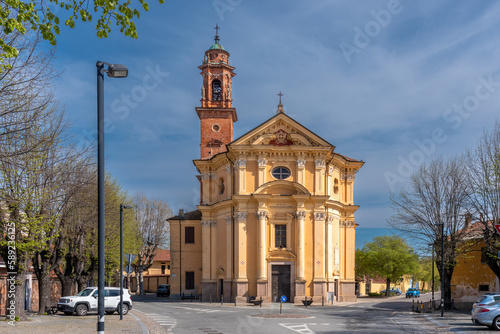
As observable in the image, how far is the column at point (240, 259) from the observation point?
1651 inches

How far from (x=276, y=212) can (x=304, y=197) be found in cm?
268

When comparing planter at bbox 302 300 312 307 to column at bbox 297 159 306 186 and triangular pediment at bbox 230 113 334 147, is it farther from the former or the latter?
triangular pediment at bbox 230 113 334 147

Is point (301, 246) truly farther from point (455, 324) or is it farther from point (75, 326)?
point (75, 326)

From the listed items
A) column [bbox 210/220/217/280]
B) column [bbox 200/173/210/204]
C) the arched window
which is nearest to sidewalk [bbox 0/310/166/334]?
column [bbox 210/220/217/280]

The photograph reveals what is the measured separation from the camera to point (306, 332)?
20625 millimetres

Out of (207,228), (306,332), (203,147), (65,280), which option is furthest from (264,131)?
(306,332)

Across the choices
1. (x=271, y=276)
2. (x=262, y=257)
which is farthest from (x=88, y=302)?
(x=271, y=276)

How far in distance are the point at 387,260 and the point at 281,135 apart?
104 ft

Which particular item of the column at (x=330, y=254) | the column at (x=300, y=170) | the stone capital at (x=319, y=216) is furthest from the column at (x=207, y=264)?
the column at (x=330, y=254)

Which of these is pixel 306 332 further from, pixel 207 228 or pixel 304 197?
pixel 207 228

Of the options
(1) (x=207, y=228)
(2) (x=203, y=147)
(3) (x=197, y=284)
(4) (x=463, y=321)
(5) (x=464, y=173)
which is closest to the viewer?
(4) (x=463, y=321)

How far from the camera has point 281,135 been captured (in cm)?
4322

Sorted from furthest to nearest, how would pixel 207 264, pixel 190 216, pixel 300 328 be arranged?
pixel 190 216, pixel 207 264, pixel 300 328

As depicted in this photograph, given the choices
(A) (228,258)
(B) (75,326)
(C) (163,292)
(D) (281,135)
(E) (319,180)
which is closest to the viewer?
(B) (75,326)
